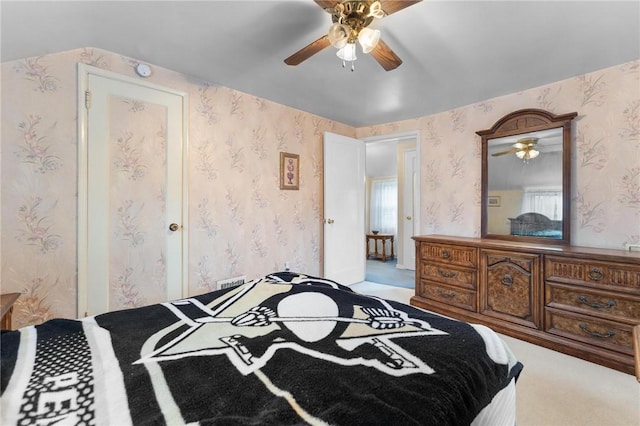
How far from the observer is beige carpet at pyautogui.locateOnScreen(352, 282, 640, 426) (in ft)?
5.04

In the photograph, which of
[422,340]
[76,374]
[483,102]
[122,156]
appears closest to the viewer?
[76,374]

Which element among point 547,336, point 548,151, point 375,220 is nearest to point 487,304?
point 547,336

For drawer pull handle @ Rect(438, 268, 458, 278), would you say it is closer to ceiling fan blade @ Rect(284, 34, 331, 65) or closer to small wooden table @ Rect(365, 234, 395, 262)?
ceiling fan blade @ Rect(284, 34, 331, 65)

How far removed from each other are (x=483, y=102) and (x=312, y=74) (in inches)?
76.1

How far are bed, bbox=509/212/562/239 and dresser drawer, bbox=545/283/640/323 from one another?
61 centimetres

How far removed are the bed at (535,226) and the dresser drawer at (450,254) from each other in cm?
55

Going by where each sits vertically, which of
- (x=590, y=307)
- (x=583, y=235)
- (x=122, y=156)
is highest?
(x=122, y=156)

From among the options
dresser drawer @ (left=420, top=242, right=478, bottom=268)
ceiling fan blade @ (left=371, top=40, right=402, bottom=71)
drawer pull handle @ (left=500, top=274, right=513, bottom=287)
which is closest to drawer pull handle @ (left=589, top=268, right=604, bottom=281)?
drawer pull handle @ (left=500, top=274, right=513, bottom=287)

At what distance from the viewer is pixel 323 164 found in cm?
379

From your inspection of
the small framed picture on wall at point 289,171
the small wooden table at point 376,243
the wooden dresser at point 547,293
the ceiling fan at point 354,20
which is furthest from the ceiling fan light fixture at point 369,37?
the small wooden table at point 376,243

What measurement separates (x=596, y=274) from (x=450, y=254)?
108 centimetres

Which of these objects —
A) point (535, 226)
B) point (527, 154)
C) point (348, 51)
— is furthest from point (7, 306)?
point (527, 154)

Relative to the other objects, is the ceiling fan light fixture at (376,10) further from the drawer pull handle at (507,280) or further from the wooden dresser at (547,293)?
the drawer pull handle at (507,280)

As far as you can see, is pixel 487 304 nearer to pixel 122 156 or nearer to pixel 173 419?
pixel 173 419
